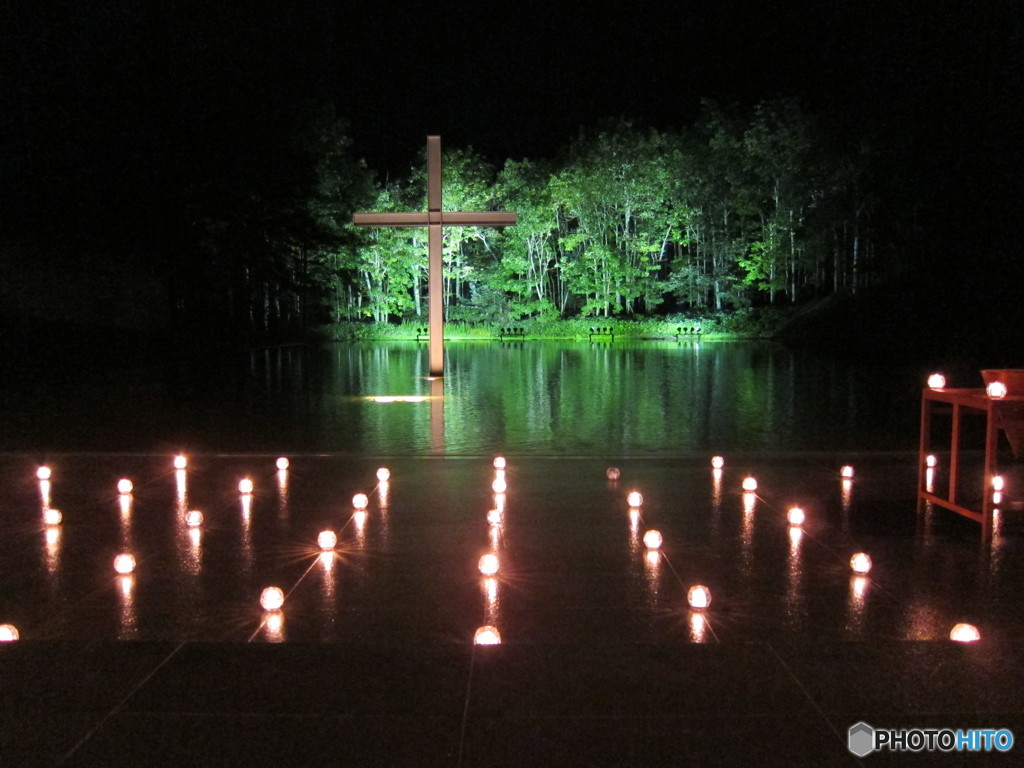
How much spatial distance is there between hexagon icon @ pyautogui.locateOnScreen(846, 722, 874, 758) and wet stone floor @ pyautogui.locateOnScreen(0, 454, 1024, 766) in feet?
0.09

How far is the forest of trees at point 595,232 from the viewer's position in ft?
120

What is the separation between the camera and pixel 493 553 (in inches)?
222

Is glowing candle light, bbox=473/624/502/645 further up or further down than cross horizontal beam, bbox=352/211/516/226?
further down

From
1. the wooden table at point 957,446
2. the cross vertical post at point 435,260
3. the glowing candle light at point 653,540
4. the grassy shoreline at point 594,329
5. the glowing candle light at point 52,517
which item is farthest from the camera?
the grassy shoreline at point 594,329

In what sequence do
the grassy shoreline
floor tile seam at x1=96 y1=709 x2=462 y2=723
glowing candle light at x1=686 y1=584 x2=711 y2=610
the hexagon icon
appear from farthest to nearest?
the grassy shoreline
glowing candle light at x1=686 y1=584 x2=711 y2=610
floor tile seam at x1=96 y1=709 x2=462 y2=723
the hexagon icon

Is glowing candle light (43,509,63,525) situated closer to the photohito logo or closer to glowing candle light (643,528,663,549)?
glowing candle light (643,528,663,549)

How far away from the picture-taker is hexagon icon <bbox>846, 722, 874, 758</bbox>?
303 cm

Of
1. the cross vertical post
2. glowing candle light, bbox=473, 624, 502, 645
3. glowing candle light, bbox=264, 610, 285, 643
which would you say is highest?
the cross vertical post

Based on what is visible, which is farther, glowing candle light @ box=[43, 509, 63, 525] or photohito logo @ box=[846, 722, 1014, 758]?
glowing candle light @ box=[43, 509, 63, 525]

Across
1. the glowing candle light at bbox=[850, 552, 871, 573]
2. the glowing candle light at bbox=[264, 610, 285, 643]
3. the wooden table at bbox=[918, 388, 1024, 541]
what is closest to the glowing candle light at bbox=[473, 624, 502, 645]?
the glowing candle light at bbox=[264, 610, 285, 643]

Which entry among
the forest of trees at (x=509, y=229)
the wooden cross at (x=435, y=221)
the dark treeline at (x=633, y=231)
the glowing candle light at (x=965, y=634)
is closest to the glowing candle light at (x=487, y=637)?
the glowing candle light at (x=965, y=634)

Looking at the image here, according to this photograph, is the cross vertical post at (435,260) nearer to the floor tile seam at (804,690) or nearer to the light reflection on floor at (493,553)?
the light reflection on floor at (493,553)

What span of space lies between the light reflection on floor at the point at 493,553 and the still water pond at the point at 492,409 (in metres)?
1.92

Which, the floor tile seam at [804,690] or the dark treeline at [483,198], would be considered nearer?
the floor tile seam at [804,690]
